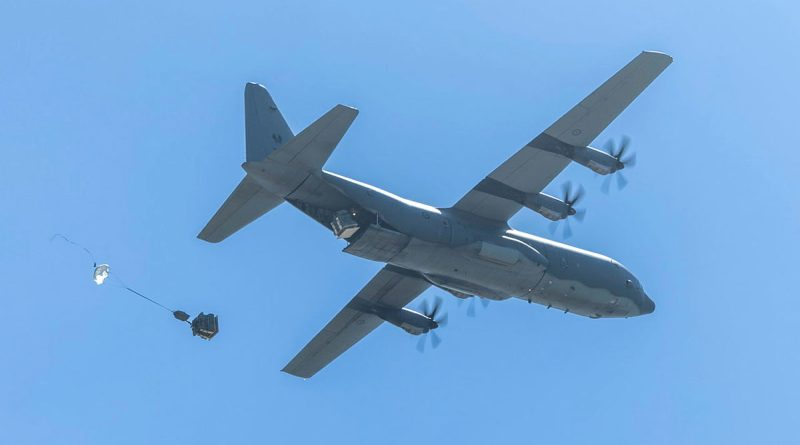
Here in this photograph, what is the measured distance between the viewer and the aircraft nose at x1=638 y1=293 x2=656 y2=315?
50.2 m

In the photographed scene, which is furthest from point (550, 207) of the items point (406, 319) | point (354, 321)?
point (354, 321)

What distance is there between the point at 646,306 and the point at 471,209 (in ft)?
28.1

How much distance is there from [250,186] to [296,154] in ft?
13.0

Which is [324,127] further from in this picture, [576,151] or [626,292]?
[626,292]

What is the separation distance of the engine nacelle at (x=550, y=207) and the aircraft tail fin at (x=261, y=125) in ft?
28.8

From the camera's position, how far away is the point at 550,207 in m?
46.3

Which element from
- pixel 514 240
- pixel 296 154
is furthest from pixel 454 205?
pixel 296 154

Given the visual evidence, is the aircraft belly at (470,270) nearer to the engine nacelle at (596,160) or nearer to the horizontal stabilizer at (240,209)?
the engine nacelle at (596,160)

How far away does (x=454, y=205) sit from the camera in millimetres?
46812

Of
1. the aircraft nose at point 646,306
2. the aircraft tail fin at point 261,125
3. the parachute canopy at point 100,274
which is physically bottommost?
the parachute canopy at point 100,274

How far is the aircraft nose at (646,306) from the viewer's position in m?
50.2

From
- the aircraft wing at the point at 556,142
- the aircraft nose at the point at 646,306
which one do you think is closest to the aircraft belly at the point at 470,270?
the aircraft wing at the point at 556,142

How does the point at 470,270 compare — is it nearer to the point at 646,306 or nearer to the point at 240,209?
the point at 240,209

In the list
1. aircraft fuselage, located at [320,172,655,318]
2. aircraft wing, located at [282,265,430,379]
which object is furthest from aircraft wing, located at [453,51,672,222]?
aircraft wing, located at [282,265,430,379]
